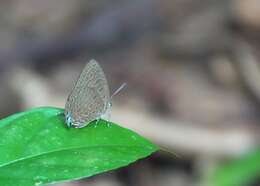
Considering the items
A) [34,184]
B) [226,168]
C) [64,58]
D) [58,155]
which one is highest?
[64,58]

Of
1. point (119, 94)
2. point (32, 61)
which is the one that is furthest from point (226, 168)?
point (32, 61)

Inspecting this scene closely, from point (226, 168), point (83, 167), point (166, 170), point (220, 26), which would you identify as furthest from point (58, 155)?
point (220, 26)

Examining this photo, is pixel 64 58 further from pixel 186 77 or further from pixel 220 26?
pixel 220 26

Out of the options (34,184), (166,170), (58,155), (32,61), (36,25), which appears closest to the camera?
(34,184)

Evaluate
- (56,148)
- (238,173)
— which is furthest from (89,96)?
(238,173)

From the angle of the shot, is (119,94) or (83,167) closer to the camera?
(83,167)

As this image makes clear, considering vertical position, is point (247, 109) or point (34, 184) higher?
point (247, 109)

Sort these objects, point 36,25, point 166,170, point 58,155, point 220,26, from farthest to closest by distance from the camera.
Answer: point 36,25 < point 220,26 < point 166,170 < point 58,155

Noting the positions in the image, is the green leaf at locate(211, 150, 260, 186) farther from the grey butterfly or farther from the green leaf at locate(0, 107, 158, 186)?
the green leaf at locate(0, 107, 158, 186)
